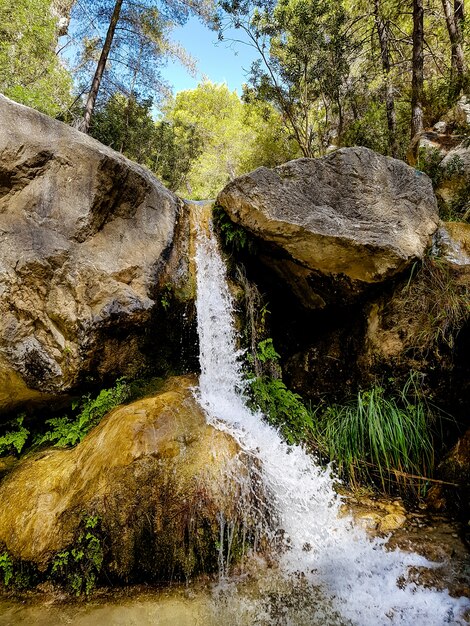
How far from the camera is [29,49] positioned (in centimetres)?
959

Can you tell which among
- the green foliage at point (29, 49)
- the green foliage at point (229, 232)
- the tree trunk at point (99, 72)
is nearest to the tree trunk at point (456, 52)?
the green foliage at point (229, 232)

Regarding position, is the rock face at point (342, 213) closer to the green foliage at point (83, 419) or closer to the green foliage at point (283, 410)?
the green foliage at point (283, 410)

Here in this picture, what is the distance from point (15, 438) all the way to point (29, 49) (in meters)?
11.0

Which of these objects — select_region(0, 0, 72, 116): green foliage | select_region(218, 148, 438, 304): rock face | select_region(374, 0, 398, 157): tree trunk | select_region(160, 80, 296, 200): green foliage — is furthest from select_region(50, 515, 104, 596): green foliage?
select_region(160, 80, 296, 200): green foliage

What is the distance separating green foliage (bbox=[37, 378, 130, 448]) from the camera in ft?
11.8

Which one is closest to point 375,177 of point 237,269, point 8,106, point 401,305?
point 401,305

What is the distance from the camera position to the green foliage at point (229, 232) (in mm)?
4930

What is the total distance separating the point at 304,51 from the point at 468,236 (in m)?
7.20

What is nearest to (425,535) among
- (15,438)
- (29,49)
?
(15,438)

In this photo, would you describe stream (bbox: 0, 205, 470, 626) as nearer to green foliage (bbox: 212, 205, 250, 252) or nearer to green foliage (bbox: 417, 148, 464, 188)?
green foliage (bbox: 212, 205, 250, 252)

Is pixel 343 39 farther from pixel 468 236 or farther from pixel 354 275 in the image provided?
pixel 354 275

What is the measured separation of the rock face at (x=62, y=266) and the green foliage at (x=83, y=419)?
252mm

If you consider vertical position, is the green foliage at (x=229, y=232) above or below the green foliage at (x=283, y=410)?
above

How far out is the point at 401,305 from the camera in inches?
166
